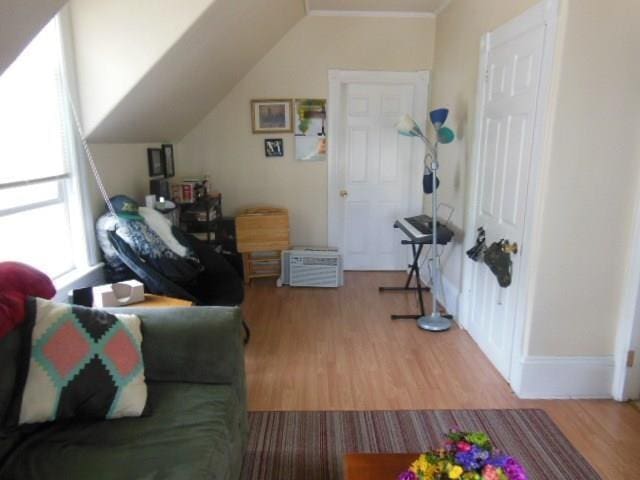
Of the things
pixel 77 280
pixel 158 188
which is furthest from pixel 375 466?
pixel 158 188

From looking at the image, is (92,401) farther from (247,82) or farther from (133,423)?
(247,82)

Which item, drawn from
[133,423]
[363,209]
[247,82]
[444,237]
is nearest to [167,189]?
[247,82]

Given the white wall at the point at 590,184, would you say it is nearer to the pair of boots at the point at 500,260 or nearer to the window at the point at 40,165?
the pair of boots at the point at 500,260

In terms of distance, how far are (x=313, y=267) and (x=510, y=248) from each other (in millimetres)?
2062

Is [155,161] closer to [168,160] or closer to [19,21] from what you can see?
[168,160]

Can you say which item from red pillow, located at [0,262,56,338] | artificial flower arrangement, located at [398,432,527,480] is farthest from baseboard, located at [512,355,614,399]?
red pillow, located at [0,262,56,338]

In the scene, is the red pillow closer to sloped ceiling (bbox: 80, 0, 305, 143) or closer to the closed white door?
sloped ceiling (bbox: 80, 0, 305, 143)

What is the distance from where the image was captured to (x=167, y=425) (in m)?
1.48

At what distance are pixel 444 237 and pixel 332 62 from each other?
2104mm

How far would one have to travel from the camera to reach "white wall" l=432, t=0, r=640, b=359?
2088 mm

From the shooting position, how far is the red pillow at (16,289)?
144cm

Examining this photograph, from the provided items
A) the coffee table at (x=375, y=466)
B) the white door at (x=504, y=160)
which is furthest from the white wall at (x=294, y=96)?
the coffee table at (x=375, y=466)

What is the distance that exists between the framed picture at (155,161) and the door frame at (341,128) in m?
1.61

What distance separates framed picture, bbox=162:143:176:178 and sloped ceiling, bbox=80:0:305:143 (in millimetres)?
116
